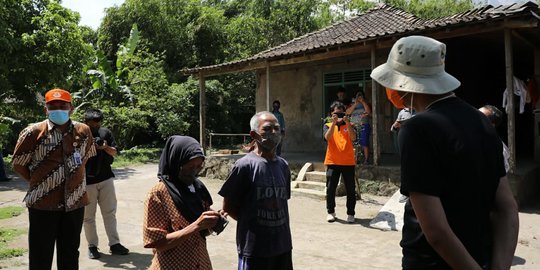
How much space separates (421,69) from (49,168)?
322cm

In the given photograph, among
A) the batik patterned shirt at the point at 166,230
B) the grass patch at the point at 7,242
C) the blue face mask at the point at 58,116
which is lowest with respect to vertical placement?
the grass patch at the point at 7,242

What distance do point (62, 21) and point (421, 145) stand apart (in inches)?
543

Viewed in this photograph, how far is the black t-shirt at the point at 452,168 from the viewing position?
1.65 m

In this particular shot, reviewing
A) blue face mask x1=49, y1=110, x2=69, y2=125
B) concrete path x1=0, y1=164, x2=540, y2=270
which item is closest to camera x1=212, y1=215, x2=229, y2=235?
blue face mask x1=49, y1=110, x2=69, y2=125

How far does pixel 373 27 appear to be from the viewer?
40.0 feet

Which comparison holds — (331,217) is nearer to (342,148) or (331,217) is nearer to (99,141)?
(342,148)

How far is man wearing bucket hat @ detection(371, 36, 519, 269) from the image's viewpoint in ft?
5.35

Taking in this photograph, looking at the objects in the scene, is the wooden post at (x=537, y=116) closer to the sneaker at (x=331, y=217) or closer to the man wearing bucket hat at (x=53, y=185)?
the sneaker at (x=331, y=217)

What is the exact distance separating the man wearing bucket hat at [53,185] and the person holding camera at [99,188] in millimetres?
1454

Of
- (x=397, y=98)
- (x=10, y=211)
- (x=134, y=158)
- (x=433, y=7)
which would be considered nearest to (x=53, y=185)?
(x=397, y=98)

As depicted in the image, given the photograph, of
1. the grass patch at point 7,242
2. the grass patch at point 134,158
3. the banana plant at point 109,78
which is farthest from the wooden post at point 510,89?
the banana plant at point 109,78

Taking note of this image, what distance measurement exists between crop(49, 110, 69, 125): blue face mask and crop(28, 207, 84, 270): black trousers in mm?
782

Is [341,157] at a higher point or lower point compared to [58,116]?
lower

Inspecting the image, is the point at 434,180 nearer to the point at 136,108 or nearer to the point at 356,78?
the point at 356,78
